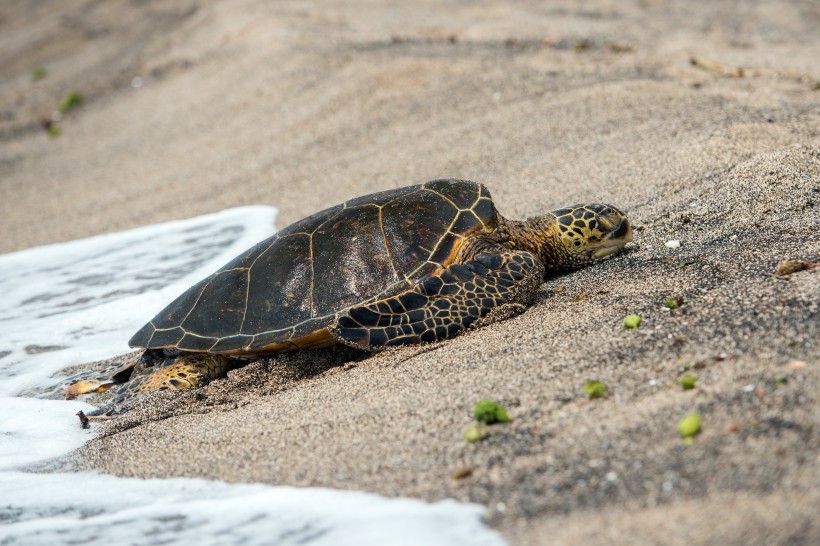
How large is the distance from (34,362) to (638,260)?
3.56 meters

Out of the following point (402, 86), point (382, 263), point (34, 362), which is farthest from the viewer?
point (402, 86)

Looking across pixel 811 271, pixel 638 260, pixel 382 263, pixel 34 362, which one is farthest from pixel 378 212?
pixel 34 362

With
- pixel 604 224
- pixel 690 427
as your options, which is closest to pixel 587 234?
pixel 604 224

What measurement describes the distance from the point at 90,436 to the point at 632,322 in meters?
2.42

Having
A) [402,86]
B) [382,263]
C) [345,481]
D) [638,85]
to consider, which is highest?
[402,86]

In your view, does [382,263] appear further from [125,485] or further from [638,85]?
[638,85]

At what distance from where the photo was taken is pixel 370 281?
380cm

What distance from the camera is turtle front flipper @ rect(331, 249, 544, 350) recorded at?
3.62m

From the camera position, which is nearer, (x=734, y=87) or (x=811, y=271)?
(x=811, y=271)

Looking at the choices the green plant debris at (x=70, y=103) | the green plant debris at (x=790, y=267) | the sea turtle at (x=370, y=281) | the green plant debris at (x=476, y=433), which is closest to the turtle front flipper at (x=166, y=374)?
the sea turtle at (x=370, y=281)

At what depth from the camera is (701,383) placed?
8.48ft

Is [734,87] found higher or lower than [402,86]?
lower

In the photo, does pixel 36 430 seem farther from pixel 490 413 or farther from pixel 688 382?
pixel 688 382

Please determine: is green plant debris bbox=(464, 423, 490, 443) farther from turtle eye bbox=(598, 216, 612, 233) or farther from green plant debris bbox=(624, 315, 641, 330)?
turtle eye bbox=(598, 216, 612, 233)
